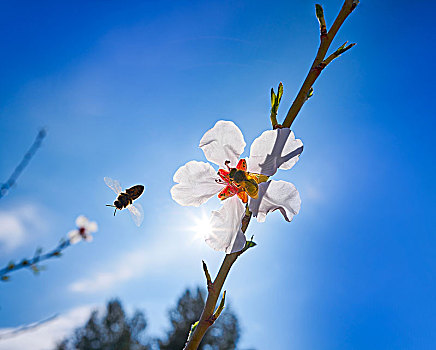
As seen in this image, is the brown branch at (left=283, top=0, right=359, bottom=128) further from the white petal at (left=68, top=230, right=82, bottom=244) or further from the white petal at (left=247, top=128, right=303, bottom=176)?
the white petal at (left=68, top=230, right=82, bottom=244)

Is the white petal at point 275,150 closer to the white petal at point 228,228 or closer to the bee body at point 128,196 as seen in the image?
the white petal at point 228,228

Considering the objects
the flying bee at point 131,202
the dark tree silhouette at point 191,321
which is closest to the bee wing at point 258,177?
the flying bee at point 131,202

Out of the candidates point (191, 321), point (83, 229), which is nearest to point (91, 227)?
point (83, 229)

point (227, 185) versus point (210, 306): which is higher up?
point (227, 185)

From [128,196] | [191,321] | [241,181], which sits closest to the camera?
[241,181]

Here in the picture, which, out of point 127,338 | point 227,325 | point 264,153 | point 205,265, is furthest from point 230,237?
point 127,338

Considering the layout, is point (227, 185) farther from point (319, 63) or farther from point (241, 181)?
point (319, 63)

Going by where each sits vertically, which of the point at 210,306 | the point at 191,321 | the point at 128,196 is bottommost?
the point at 210,306

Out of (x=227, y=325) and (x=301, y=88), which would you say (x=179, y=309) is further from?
(x=301, y=88)
